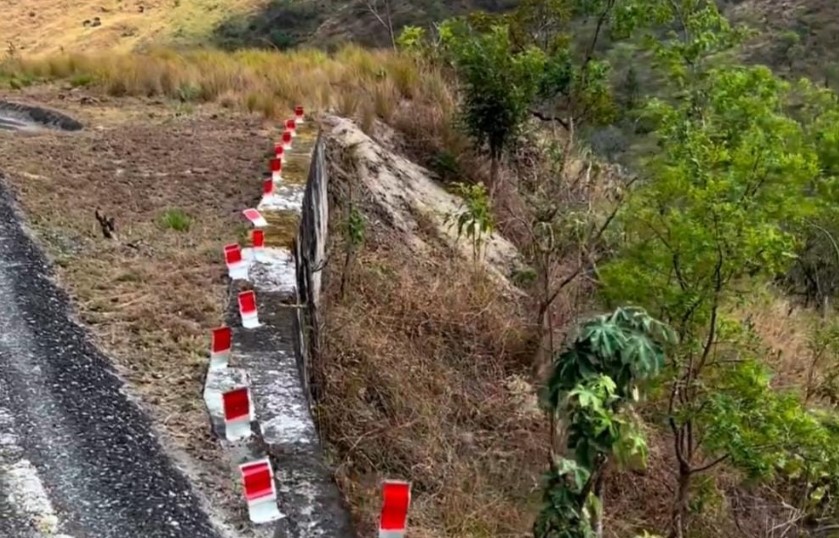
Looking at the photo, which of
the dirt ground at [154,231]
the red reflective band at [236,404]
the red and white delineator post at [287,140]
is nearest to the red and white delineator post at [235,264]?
the dirt ground at [154,231]

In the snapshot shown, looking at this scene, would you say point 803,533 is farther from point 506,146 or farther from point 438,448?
point 506,146

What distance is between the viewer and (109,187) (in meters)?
7.16

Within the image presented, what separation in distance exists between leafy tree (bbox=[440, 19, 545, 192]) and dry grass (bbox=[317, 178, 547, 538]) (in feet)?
9.09

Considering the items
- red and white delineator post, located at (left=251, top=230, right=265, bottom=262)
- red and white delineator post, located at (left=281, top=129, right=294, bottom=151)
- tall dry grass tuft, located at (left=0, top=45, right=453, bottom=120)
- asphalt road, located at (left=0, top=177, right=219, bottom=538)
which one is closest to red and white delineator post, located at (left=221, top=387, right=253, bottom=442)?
asphalt road, located at (left=0, top=177, right=219, bottom=538)

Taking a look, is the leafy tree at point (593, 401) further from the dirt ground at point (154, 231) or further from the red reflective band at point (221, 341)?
the red reflective band at point (221, 341)

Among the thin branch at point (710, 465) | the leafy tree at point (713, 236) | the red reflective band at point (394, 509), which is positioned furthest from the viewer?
the thin branch at point (710, 465)

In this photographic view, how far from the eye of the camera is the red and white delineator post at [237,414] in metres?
3.70

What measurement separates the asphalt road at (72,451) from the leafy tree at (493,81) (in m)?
7.02

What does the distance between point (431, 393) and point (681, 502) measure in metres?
1.76

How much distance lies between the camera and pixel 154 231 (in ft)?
20.3

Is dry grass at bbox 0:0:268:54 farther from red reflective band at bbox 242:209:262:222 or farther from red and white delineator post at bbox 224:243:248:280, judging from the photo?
red and white delineator post at bbox 224:243:248:280

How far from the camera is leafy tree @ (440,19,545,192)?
35.0 ft

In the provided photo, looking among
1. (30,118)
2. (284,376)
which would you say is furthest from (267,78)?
(284,376)

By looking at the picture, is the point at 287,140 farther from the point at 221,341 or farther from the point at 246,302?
the point at 221,341
